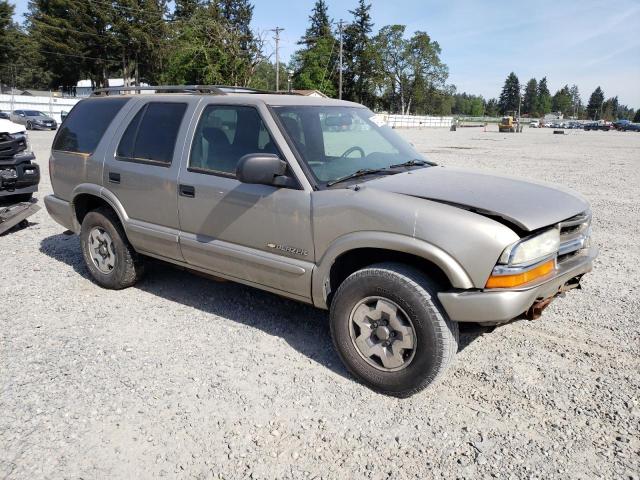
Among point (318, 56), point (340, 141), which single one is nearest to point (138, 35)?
point (318, 56)

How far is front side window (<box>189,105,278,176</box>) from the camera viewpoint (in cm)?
375

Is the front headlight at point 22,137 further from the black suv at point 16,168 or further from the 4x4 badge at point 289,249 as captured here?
the 4x4 badge at point 289,249

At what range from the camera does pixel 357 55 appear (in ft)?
280

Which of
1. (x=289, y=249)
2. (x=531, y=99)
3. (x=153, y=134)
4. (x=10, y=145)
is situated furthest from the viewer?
(x=531, y=99)

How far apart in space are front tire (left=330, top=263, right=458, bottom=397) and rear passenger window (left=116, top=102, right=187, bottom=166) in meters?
2.05

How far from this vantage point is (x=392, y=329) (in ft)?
10.3

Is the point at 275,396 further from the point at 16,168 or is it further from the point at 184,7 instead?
the point at 184,7

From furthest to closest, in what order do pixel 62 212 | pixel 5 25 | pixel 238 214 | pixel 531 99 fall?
pixel 531 99
pixel 5 25
pixel 62 212
pixel 238 214

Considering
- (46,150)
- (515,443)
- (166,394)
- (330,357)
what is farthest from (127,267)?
(46,150)

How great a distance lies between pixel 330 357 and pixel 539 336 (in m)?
1.69

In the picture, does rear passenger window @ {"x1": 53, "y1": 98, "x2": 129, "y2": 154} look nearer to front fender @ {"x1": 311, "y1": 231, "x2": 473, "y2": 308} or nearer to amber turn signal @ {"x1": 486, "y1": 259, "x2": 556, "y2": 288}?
front fender @ {"x1": 311, "y1": 231, "x2": 473, "y2": 308}

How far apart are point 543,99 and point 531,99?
358 centimetres

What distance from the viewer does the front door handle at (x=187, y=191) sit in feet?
13.1

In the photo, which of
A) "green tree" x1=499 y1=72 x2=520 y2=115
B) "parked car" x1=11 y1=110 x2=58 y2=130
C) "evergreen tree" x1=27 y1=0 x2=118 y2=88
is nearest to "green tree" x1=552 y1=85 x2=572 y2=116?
"green tree" x1=499 y1=72 x2=520 y2=115
